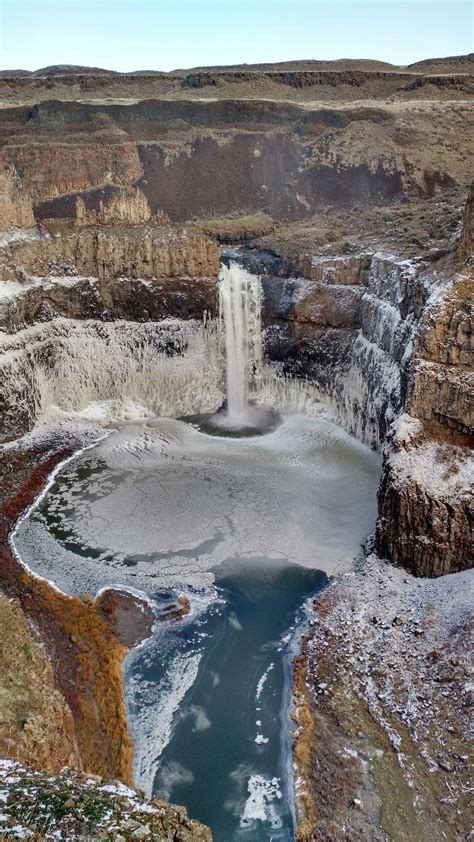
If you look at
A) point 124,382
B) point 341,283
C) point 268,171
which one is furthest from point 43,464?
point 268,171

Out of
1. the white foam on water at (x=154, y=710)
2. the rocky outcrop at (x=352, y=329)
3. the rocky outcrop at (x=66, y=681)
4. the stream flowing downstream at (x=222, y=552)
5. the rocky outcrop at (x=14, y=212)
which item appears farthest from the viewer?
the rocky outcrop at (x=14, y=212)

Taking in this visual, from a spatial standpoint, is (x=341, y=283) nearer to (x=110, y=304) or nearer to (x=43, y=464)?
(x=110, y=304)

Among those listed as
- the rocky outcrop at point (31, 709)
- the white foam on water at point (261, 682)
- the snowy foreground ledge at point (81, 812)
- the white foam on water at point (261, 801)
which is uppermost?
the snowy foreground ledge at point (81, 812)

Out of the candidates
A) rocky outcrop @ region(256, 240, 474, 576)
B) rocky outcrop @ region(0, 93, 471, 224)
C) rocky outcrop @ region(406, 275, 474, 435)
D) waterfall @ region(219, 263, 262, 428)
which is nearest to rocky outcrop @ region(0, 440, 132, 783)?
rocky outcrop @ region(256, 240, 474, 576)

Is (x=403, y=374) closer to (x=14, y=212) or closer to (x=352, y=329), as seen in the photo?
(x=352, y=329)

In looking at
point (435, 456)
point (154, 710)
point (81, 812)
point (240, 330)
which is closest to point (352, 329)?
point (240, 330)

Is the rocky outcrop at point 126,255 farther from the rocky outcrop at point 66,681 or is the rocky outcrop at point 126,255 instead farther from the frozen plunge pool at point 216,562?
the rocky outcrop at point 66,681

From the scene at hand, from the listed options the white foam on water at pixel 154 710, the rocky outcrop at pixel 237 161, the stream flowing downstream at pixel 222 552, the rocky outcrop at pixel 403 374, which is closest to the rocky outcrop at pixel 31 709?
the white foam on water at pixel 154 710
